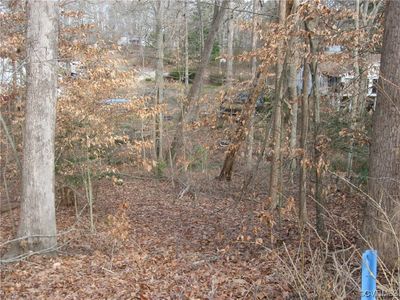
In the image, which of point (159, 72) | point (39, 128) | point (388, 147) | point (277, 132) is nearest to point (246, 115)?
point (277, 132)

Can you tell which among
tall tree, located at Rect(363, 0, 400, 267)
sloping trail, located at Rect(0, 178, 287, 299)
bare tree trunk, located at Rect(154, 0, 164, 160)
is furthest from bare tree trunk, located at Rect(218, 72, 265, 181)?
bare tree trunk, located at Rect(154, 0, 164, 160)

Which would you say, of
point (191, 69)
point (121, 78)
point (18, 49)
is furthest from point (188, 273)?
point (191, 69)

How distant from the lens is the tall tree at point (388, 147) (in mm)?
4934

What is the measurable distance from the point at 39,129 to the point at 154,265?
3103 millimetres

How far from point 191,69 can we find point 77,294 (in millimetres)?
21812

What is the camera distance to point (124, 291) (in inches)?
247

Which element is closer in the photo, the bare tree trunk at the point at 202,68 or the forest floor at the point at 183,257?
the forest floor at the point at 183,257

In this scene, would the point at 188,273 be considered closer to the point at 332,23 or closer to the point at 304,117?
the point at 304,117

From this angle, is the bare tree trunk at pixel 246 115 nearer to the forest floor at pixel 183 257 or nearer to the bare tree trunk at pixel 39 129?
the forest floor at pixel 183 257

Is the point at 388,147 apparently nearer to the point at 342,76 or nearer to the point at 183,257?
the point at 183,257

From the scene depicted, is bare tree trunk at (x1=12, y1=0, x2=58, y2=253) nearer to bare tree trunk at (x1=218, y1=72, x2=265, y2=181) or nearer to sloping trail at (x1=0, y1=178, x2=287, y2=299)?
sloping trail at (x1=0, y1=178, x2=287, y2=299)

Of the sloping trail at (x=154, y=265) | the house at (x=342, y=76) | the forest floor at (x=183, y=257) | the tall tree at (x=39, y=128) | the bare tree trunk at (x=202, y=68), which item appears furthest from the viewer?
the bare tree trunk at (x=202, y=68)

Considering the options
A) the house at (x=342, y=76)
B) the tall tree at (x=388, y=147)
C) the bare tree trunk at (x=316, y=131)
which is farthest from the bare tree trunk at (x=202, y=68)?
the tall tree at (x=388, y=147)

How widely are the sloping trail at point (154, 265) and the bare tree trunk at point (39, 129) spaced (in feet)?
1.88
